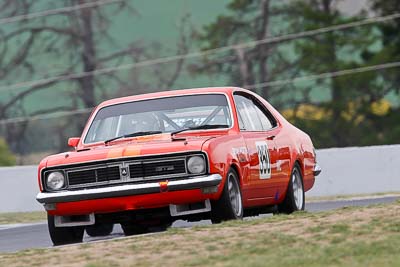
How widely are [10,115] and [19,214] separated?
1823cm

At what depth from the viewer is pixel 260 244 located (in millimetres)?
9625

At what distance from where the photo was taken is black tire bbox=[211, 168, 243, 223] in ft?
38.9

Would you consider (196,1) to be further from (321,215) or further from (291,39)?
(321,215)

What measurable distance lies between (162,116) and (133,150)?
1110mm

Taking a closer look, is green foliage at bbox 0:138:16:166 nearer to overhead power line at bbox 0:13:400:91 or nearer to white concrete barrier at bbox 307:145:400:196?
overhead power line at bbox 0:13:400:91

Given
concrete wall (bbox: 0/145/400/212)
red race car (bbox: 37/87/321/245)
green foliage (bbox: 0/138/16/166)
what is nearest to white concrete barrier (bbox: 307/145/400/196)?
concrete wall (bbox: 0/145/400/212)

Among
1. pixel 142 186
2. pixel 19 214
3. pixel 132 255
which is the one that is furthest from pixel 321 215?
pixel 19 214

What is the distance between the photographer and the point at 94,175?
39.2ft

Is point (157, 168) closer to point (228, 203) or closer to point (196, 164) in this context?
point (196, 164)

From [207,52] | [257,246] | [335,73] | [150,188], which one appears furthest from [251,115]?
[335,73]

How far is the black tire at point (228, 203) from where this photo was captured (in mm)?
11844

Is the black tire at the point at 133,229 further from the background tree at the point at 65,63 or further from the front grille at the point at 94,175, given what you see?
the background tree at the point at 65,63

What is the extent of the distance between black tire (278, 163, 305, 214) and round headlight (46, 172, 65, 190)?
2570 mm

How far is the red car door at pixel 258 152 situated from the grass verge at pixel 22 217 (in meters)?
6.53
